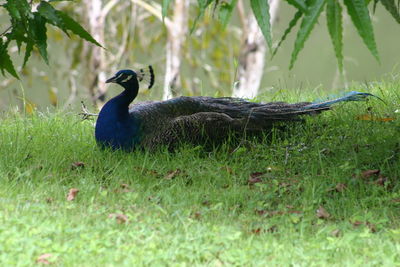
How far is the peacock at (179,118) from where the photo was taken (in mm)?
5746

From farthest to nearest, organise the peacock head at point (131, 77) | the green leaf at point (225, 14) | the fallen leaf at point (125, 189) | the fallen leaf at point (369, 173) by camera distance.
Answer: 1. the peacock head at point (131, 77)
2. the fallen leaf at point (369, 173)
3. the fallen leaf at point (125, 189)
4. the green leaf at point (225, 14)

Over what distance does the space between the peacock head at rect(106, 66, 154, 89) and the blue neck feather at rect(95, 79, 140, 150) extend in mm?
216

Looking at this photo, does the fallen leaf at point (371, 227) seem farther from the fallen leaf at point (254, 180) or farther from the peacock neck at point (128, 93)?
the peacock neck at point (128, 93)

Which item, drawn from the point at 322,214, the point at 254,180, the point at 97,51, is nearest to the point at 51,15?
the point at 254,180

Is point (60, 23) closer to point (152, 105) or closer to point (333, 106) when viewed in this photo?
point (152, 105)

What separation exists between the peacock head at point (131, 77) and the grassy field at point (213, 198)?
63 centimetres

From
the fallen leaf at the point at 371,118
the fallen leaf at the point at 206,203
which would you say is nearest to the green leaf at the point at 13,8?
the fallen leaf at the point at 206,203

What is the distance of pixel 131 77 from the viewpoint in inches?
239

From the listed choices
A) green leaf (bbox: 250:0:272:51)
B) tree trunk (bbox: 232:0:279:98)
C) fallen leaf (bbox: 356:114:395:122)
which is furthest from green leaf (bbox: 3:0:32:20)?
tree trunk (bbox: 232:0:279:98)

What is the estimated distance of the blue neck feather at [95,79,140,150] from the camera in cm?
573

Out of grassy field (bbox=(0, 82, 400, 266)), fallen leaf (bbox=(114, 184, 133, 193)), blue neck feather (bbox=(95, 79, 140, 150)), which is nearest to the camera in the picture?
grassy field (bbox=(0, 82, 400, 266))

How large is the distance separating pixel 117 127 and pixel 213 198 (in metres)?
1.36

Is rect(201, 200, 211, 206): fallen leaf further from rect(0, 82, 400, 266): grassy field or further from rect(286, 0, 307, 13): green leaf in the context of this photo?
rect(286, 0, 307, 13): green leaf

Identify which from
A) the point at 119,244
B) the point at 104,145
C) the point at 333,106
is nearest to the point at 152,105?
the point at 104,145
